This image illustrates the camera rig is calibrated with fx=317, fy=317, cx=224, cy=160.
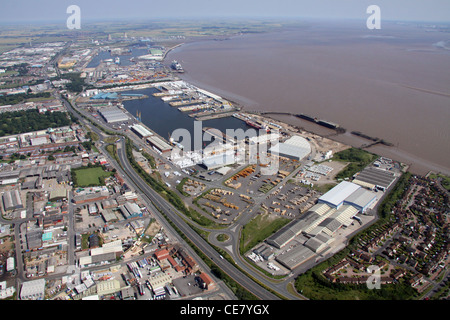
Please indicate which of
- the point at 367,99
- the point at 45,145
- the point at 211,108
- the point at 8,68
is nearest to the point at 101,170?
the point at 45,145

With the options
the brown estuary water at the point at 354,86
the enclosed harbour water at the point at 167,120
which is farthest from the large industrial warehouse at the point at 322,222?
the enclosed harbour water at the point at 167,120

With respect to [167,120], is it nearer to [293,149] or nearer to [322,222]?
[293,149]

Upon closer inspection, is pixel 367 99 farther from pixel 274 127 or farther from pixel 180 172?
pixel 180 172

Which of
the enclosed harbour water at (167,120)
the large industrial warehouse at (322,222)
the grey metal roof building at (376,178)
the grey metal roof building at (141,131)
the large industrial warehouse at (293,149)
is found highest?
the enclosed harbour water at (167,120)

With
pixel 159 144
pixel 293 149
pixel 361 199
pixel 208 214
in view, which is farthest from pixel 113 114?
pixel 361 199

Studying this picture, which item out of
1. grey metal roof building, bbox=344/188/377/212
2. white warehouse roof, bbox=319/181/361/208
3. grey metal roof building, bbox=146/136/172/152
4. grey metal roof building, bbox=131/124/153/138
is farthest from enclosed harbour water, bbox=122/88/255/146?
grey metal roof building, bbox=344/188/377/212

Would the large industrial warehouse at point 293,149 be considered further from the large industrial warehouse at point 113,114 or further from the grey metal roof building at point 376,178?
the large industrial warehouse at point 113,114

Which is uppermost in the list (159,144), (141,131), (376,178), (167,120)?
(167,120)
